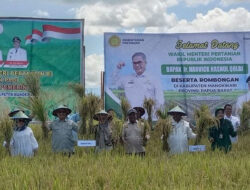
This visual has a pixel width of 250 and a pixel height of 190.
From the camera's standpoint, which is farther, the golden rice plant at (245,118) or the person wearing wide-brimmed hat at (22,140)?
the golden rice plant at (245,118)

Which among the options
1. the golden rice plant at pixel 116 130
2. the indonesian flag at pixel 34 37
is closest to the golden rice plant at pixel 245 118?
the golden rice plant at pixel 116 130

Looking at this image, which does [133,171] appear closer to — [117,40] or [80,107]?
[80,107]

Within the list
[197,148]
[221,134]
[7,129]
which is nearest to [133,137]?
[197,148]

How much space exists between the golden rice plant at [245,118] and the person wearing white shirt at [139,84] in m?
2.43

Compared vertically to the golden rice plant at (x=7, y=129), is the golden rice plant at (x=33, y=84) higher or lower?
higher

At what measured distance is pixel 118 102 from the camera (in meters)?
12.5

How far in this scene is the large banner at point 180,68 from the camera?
41.4ft

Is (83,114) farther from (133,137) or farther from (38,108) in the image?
(133,137)

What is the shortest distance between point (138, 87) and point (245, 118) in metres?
3.16

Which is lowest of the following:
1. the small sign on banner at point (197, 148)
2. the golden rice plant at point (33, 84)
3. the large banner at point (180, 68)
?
the small sign on banner at point (197, 148)

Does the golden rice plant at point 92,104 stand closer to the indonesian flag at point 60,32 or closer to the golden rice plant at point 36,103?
the golden rice plant at point 36,103

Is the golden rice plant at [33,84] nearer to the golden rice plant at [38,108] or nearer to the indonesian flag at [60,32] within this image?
the golden rice plant at [38,108]

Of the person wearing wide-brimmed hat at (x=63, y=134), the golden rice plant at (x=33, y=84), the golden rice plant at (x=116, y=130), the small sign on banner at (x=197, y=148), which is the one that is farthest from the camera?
the golden rice plant at (x=33, y=84)

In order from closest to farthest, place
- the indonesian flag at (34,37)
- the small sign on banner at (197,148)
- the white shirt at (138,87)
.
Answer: the small sign on banner at (197,148)
the white shirt at (138,87)
the indonesian flag at (34,37)
